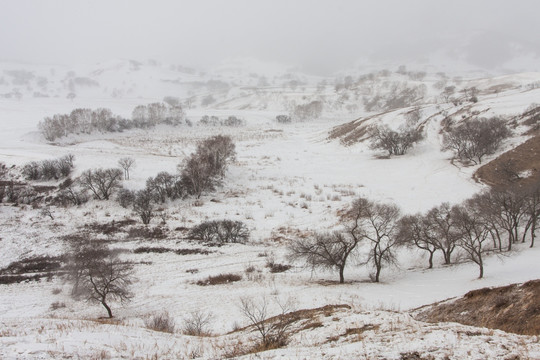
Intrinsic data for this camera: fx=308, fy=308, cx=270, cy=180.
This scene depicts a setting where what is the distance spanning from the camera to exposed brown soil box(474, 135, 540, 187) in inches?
1451

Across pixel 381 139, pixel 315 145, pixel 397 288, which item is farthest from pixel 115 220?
pixel 315 145

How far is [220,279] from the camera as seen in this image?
23750mm

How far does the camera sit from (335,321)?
10.4 m

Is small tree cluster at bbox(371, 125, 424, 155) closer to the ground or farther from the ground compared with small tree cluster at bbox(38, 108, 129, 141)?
closer to the ground

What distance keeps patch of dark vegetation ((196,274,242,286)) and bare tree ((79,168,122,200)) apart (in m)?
27.5

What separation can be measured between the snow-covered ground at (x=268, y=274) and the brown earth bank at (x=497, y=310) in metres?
2.03

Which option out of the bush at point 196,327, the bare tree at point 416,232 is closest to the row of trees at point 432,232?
the bare tree at point 416,232

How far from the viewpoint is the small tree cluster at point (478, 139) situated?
49219mm

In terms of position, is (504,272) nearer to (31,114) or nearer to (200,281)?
(200,281)

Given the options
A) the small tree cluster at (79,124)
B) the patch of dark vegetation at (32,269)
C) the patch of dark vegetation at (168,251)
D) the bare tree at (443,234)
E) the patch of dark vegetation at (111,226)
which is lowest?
the patch of dark vegetation at (32,269)

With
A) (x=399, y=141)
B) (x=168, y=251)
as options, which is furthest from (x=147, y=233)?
(x=399, y=141)

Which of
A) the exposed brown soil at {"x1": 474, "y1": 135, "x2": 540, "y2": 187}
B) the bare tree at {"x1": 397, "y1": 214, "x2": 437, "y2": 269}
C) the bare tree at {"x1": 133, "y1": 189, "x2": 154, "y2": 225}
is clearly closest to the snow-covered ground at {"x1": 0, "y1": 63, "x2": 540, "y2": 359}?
the bare tree at {"x1": 133, "y1": 189, "x2": 154, "y2": 225}

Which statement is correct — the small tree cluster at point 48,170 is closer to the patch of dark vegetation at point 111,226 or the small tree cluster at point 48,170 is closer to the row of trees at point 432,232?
the patch of dark vegetation at point 111,226

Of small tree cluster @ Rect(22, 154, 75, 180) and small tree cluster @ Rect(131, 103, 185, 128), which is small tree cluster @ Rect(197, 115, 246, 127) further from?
small tree cluster @ Rect(22, 154, 75, 180)
